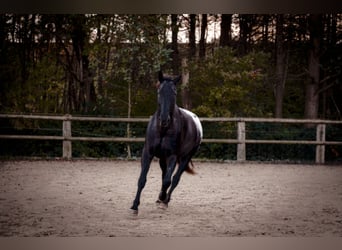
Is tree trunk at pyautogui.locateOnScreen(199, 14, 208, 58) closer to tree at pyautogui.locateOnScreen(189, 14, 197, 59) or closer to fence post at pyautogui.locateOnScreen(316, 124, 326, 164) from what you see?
tree at pyautogui.locateOnScreen(189, 14, 197, 59)

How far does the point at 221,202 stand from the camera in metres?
4.60

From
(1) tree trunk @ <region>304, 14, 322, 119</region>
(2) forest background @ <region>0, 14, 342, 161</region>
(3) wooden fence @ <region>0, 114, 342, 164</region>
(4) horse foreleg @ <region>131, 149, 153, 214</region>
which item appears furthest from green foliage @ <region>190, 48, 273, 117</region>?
(4) horse foreleg @ <region>131, 149, 153, 214</region>

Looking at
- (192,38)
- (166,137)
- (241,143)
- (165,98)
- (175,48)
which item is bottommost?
(241,143)

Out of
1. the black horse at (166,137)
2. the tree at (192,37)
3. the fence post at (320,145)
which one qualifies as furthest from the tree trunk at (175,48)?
the fence post at (320,145)

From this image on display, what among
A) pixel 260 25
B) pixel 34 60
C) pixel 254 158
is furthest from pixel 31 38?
pixel 254 158

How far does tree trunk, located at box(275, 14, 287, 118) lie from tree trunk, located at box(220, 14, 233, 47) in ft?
1.89

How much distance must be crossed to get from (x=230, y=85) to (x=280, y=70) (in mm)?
707

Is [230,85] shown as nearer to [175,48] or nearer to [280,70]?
[280,70]

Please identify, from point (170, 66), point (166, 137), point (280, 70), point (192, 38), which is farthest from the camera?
point (170, 66)

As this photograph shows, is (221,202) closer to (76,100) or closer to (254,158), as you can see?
(254,158)

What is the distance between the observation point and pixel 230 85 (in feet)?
22.4

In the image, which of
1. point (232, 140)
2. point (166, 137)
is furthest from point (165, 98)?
point (232, 140)

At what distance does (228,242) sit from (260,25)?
9.36 feet

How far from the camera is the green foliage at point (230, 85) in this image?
6645mm
